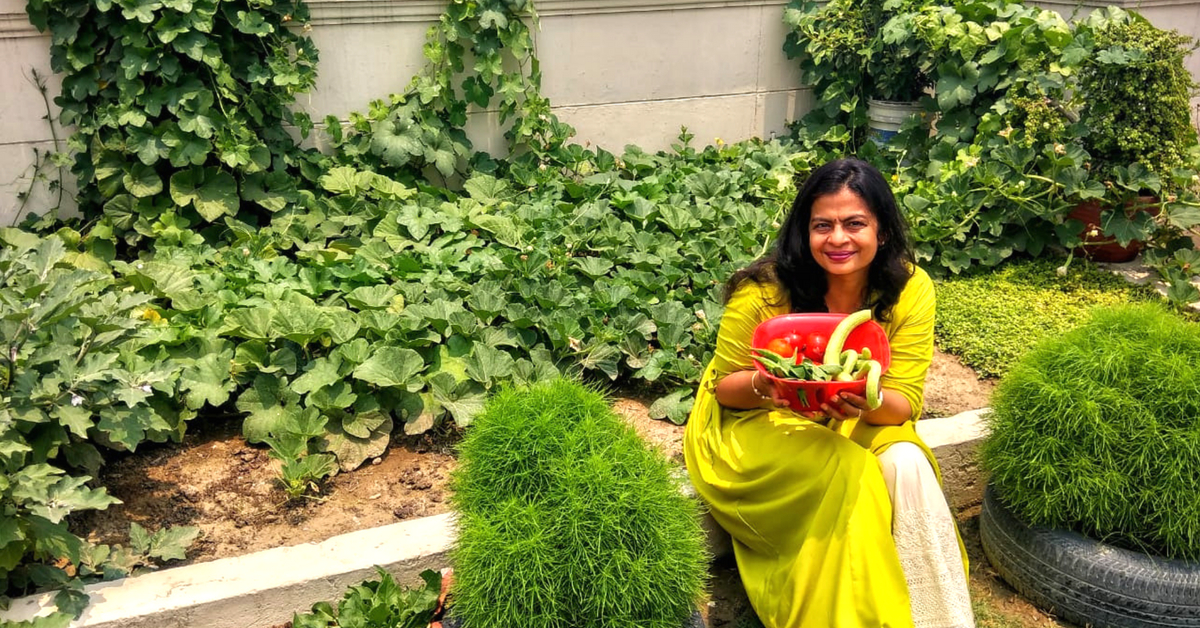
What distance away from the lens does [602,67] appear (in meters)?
5.88

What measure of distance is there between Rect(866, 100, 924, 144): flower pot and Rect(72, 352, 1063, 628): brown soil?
3.08 m

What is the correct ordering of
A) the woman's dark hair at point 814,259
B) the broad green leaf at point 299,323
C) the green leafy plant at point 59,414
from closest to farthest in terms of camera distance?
the green leafy plant at point 59,414 < the woman's dark hair at point 814,259 < the broad green leaf at point 299,323

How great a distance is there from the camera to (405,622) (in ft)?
8.43

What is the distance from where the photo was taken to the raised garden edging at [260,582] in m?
2.58

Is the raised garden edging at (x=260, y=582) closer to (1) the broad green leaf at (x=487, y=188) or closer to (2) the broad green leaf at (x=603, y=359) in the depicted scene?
(2) the broad green leaf at (x=603, y=359)

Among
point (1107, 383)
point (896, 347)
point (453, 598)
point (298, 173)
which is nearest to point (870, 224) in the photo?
point (896, 347)

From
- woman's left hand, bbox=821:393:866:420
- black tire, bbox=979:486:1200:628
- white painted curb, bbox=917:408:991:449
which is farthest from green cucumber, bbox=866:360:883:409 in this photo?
white painted curb, bbox=917:408:991:449

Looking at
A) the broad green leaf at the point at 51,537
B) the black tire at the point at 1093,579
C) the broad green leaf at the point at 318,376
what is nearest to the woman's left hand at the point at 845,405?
the black tire at the point at 1093,579

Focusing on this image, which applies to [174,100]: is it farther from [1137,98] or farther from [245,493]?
[1137,98]

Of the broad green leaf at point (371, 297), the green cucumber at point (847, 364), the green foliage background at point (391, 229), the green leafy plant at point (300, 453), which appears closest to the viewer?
the green cucumber at point (847, 364)

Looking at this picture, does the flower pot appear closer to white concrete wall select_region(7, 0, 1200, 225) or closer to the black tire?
white concrete wall select_region(7, 0, 1200, 225)

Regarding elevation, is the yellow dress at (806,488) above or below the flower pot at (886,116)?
below

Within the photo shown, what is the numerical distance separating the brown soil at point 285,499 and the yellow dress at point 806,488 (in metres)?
0.29

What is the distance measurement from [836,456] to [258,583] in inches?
64.0
